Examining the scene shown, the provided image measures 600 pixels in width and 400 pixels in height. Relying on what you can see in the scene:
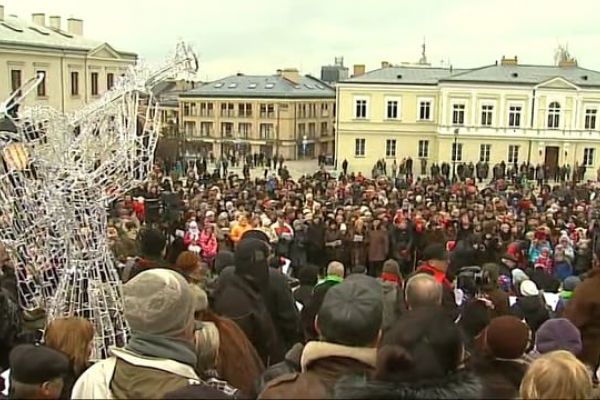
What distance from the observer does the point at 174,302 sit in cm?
372

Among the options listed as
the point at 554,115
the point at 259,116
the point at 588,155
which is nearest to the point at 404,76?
the point at 554,115

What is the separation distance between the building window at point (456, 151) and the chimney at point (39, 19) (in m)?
28.1

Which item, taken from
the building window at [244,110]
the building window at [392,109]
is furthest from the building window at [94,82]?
the building window at [244,110]

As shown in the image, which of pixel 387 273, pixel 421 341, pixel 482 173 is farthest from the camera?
pixel 482 173

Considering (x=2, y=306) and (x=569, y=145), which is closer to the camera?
(x=2, y=306)

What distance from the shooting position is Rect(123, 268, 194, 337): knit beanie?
370cm

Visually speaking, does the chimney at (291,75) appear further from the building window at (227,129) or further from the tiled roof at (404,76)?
the tiled roof at (404,76)

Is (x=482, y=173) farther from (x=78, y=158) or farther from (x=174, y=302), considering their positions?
(x=174, y=302)

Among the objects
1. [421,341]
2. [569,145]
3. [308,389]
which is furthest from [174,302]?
[569,145]

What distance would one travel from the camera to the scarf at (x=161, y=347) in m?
3.67

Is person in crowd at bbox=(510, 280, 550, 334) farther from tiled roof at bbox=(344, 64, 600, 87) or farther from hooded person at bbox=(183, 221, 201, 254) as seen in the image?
tiled roof at bbox=(344, 64, 600, 87)

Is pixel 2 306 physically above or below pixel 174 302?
below

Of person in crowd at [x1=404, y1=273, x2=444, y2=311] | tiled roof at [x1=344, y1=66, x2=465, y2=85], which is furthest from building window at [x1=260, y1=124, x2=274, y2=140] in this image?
person in crowd at [x1=404, y1=273, x2=444, y2=311]

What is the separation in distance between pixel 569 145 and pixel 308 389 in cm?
5174
